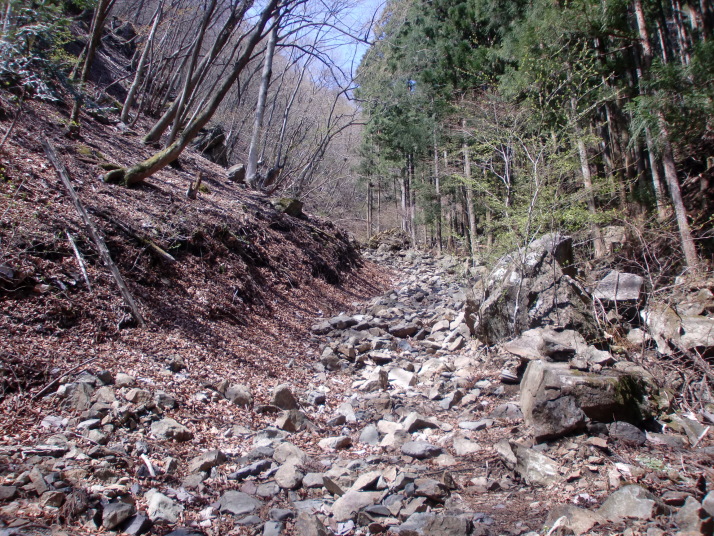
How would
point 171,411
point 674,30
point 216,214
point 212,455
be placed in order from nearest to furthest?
point 212,455 < point 171,411 < point 216,214 < point 674,30

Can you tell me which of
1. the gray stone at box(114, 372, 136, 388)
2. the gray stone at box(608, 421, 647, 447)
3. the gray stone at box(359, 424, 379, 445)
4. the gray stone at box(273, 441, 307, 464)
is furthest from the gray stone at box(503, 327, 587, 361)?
the gray stone at box(114, 372, 136, 388)

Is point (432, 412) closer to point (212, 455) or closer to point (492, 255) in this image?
point (212, 455)

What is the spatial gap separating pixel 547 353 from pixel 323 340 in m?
3.68

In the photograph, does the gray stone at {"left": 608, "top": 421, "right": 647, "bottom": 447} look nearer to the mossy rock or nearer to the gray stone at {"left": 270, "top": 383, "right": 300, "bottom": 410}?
the gray stone at {"left": 270, "top": 383, "right": 300, "bottom": 410}

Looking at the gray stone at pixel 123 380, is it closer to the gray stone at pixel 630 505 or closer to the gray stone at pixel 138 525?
the gray stone at pixel 138 525

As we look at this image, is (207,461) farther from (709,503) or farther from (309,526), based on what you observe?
(709,503)

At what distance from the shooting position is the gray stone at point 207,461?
3.36m

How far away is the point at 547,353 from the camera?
16.9 feet

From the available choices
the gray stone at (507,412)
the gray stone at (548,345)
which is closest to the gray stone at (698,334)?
the gray stone at (548,345)

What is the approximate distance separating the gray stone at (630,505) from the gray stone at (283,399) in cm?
304

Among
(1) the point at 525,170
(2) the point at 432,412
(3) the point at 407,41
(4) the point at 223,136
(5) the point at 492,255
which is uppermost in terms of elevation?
(3) the point at 407,41

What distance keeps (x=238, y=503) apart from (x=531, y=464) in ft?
7.19

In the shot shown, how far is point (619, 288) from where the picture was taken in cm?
620

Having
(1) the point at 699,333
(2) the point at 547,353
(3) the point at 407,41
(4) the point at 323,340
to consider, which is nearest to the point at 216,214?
(4) the point at 323,340
